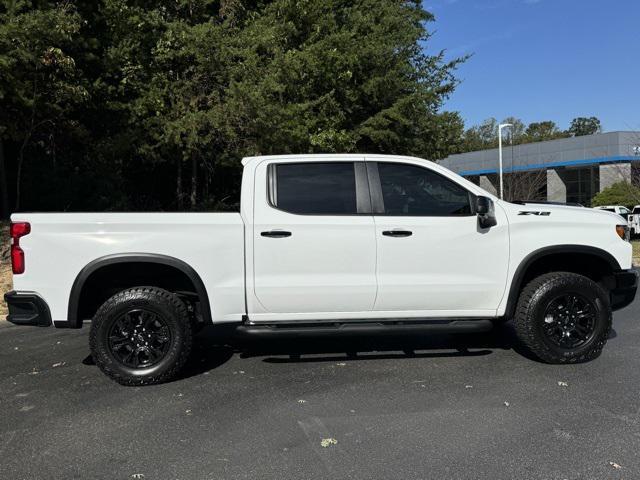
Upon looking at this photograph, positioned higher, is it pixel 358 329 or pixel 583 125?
pixel 583 125

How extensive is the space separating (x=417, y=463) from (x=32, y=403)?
3072mm

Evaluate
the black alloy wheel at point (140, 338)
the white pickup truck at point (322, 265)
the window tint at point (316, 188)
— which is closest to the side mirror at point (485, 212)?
the white pickup truck at point (322, 265)

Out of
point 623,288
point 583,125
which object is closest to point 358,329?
point 623,288

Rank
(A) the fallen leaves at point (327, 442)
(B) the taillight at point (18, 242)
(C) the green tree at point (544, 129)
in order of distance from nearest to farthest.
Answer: (A) the fallen leaves at point (327, 442)
(B) the taillight at point (18, 242)
(C) the green tree at point (544, 129)

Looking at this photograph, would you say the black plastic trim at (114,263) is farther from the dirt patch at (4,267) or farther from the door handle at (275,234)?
the dirt patch at (4,267)

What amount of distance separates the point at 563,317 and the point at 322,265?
2.29m

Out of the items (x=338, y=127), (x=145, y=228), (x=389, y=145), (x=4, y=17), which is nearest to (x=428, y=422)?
(x=145, y=228)

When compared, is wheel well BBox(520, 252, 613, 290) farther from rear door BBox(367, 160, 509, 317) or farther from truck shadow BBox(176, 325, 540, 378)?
truck shadow BBox(176, 325, 540, 378)

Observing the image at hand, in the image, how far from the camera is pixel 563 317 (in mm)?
5152

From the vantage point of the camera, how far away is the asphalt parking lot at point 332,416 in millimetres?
3350

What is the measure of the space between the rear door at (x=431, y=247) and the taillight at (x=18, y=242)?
2959mm

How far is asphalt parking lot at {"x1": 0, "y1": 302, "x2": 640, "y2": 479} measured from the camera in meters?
3.35

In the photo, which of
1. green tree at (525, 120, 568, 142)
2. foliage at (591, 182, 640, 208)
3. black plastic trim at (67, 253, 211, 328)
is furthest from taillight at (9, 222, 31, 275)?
green tree at (525, 120, 568, 142)

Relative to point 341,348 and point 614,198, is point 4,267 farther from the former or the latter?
point 614,198
